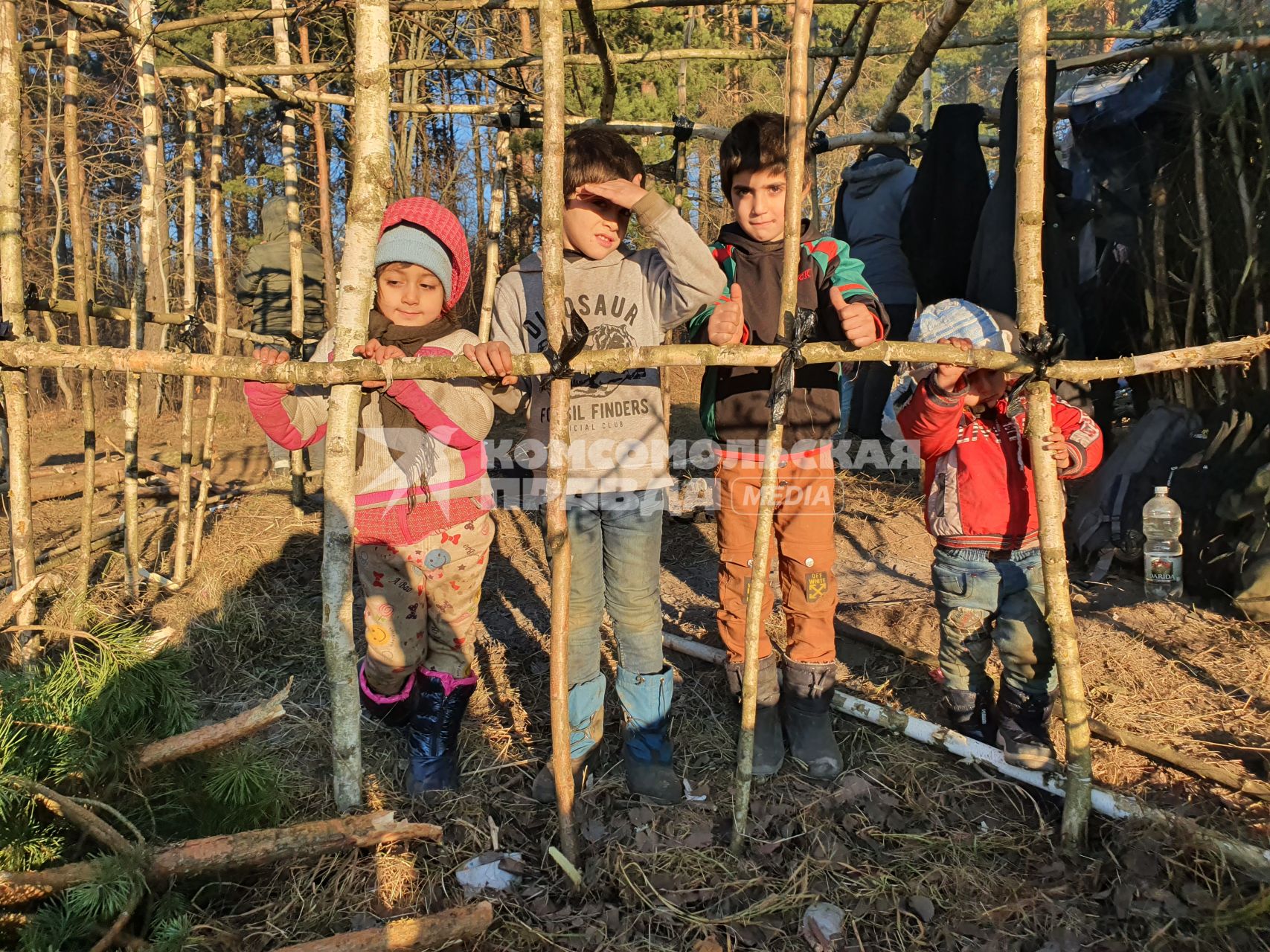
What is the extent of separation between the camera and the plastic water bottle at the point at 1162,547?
390 cm

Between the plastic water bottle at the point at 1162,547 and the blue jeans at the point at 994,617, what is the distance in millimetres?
1760

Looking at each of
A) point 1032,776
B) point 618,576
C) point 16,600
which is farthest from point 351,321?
point 1032,776

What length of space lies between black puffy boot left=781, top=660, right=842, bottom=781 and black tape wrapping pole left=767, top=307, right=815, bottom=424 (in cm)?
100

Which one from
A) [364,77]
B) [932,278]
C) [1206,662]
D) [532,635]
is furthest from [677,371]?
[364,77]

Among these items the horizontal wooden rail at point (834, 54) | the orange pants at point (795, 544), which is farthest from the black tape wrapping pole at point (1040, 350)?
the horizontal wooden rail at point (834, 54)

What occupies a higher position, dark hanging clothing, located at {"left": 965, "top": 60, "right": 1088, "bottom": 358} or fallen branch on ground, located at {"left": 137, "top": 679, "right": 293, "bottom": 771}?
dark hanging clothing, located at {"left": 965, "top": 60, "right": 1088, "bottom": 358}

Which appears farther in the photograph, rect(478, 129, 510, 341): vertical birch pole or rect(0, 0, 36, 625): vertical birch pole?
rect(478, 129, 510, 341): vertical birch pole

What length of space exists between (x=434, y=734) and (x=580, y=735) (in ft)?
1.53

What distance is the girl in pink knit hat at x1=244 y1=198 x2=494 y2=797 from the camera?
8.16 feet

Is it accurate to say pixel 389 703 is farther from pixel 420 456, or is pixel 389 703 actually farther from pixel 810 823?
pixel 810 823

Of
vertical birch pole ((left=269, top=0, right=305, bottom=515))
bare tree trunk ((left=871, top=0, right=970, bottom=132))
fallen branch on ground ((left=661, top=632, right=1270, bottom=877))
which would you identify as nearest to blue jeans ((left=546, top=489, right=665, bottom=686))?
fallen branch on ground ((left=661, top=632, right=1270, bottom=877))

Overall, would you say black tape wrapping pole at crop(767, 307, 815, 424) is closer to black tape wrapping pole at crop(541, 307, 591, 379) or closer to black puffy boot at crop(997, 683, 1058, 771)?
black tape wrapping pole at crop(541, 307, 591, 379)

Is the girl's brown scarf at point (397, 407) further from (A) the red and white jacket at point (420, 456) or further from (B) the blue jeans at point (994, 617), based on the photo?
(B) the blue jeans at point (994, 617)

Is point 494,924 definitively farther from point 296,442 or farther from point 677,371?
point 677,371
